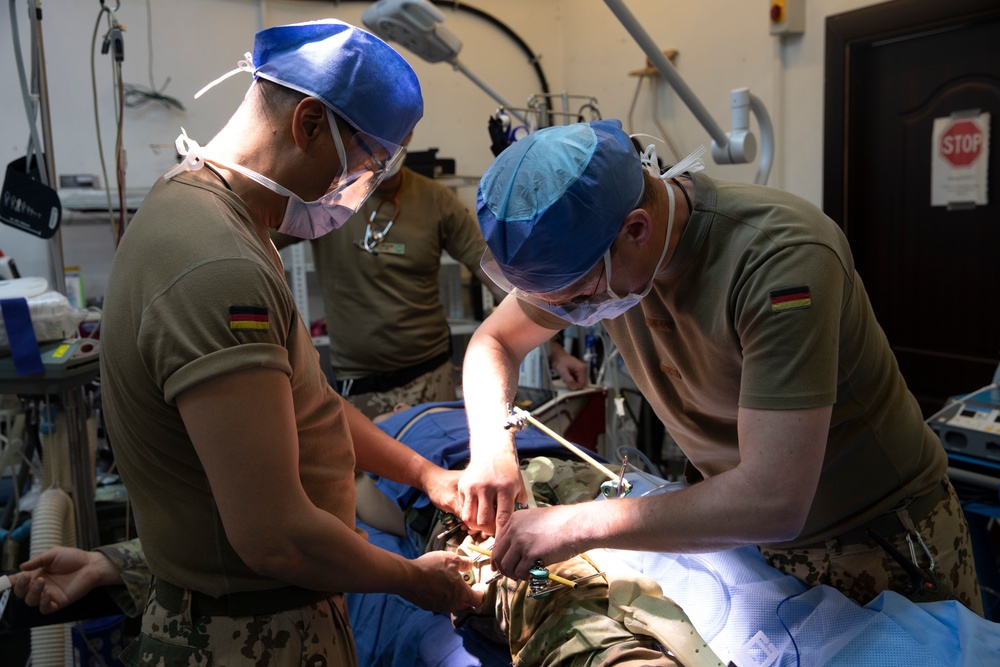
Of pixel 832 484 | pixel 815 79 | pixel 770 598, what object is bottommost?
pixel 770 598

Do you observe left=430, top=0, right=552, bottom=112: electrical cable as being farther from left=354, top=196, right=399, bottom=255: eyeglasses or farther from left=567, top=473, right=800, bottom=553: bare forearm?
left=567, top=473, right=800, bottom=553: bare forearm

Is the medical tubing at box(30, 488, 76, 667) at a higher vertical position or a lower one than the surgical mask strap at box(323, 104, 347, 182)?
lower

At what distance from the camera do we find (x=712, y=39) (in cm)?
399

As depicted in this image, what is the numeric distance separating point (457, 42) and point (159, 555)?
6.62 feet

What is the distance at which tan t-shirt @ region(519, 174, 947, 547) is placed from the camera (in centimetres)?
109

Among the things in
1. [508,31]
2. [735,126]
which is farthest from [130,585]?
[508,31]

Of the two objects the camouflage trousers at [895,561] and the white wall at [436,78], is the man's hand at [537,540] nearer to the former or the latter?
the camouflage trousers at [895,561]

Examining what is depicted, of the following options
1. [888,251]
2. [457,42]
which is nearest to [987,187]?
[888,251]

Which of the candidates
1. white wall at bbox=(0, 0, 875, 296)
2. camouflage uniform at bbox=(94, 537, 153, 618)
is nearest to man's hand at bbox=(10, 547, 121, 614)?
camouflage uniform at bbox=(94, 537, 153, 618)

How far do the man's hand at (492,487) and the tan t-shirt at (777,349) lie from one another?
0.32m

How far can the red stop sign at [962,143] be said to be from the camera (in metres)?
3.12

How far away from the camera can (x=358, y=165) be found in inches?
47.8

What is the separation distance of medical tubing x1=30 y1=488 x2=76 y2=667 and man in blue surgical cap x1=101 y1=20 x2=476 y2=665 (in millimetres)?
1017

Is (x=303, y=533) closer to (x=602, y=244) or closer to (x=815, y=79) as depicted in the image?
(x=602, y=244)
